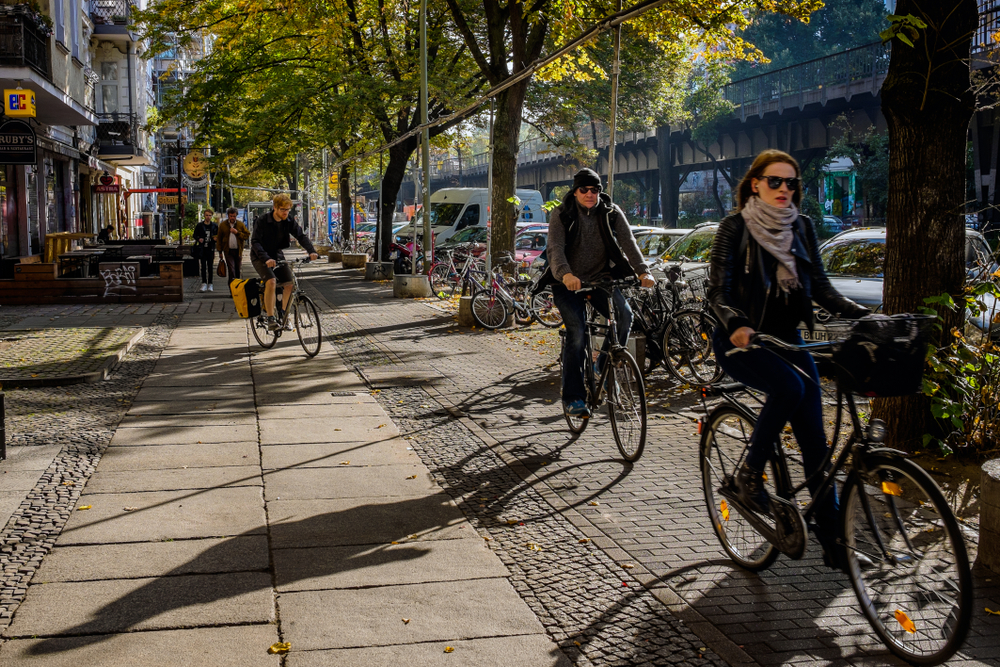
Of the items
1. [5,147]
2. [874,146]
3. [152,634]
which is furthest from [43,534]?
[874,146]

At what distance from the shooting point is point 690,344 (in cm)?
1076

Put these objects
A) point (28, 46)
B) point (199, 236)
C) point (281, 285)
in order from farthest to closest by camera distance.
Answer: point (199, 236)
point (28, 46)
point (281, 285)

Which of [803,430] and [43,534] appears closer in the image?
[803,430]

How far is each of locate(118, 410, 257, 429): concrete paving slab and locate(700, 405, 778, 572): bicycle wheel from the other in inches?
169

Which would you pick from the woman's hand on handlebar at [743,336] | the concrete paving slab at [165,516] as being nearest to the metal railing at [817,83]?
the concrete paving slab at [165,516]

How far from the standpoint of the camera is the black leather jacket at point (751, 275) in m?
4.46

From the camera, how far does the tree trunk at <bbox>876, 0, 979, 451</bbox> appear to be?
6582 millimetres

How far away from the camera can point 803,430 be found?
438 cm

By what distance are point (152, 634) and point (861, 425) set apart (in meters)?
2.82

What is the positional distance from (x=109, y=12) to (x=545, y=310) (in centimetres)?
2665

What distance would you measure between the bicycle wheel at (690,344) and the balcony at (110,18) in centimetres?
3064

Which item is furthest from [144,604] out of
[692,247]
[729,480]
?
[692,247]

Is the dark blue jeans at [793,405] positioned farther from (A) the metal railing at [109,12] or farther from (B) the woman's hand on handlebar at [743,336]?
(A) the metal railing at [109,12]

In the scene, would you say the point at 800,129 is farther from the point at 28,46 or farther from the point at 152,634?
the point at 152,634
